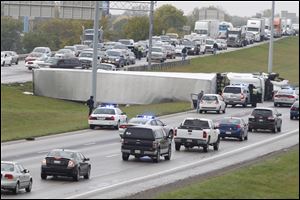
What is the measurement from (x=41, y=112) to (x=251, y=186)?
38.4 m

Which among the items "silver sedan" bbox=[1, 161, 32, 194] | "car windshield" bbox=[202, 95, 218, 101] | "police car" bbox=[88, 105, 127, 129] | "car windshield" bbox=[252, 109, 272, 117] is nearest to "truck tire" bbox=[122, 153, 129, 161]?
"silver sedan" bbox=[1, 161, 32, 194]

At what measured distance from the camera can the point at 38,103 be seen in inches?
3031

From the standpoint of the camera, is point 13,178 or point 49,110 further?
point 49,110

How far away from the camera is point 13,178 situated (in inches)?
1256

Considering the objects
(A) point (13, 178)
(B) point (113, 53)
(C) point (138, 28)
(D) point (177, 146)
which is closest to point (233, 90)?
(D) point (177, 146)

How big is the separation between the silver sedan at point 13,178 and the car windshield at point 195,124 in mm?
18476

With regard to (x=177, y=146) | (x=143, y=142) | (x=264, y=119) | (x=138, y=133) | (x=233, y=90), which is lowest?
(x=177, y=146)

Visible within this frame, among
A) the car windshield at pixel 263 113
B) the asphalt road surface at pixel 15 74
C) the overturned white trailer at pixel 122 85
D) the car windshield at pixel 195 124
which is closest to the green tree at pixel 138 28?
the asphalt road surface at pixel 15 74

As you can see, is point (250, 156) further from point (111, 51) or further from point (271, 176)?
point (111, 51)

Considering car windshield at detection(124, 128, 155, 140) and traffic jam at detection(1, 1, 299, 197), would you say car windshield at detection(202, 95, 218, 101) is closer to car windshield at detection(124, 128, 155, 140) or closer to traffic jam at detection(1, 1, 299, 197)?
traffic jam at detection(1, 1, 299, 197)

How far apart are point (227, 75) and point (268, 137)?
2643 centimetres

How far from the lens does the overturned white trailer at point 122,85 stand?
8012cm

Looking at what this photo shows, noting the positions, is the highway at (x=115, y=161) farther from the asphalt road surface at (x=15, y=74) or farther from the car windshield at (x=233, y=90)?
the asphalt road surface at (x=15, y=74)

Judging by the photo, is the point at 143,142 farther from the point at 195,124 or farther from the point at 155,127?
the point at 195,124
